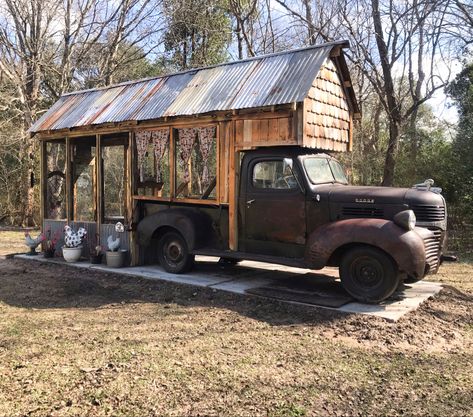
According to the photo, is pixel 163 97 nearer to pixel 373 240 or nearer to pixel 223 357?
pixel 373 240

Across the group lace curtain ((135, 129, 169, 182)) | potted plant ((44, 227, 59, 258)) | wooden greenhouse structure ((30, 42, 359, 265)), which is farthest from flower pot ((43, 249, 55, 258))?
lace curtain ((135, 129, 169, 182))

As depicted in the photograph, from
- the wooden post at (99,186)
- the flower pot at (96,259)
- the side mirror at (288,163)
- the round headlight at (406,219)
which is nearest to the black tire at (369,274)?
the round headlight at (406,219)

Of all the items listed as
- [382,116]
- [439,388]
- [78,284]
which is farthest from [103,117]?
[382,116]

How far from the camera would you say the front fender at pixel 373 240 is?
552cm

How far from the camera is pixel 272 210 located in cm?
689

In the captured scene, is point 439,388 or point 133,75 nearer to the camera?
point 439,388

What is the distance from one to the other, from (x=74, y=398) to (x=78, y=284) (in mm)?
4243

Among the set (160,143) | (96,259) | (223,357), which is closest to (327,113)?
(160,143)

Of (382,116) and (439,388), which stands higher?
(382,116)

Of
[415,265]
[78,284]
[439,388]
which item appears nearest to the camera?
[439,388]

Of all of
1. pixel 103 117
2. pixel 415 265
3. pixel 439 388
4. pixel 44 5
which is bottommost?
pixel 439 388

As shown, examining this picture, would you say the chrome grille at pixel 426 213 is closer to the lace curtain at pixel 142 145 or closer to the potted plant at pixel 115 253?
the lace curtain at pixel 142 145

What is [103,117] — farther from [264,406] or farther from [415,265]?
[264,406]

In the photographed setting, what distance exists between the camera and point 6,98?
16.9 m
